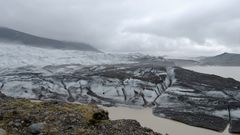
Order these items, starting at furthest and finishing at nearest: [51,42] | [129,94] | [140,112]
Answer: [51,42]
[129,94]
[140,112]

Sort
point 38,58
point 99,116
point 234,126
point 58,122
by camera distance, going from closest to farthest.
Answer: point 58,122, point 99,116, point 234,126, point 38,58

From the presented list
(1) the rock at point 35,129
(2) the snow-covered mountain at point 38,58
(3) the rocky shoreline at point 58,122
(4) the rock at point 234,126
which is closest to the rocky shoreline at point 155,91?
Answer: (4) the rock at point 234,126

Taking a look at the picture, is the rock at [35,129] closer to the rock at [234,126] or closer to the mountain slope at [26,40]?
the rock at [234,126]

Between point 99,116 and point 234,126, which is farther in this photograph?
point 234,126

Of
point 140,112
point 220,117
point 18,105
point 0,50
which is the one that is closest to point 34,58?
point 0,50

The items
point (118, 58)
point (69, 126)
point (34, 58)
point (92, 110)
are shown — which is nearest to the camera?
point (69, 126)

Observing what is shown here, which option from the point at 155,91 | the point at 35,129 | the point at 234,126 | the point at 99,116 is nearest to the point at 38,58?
the point at 155,91

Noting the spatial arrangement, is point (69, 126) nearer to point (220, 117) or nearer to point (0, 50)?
point (220, 117)

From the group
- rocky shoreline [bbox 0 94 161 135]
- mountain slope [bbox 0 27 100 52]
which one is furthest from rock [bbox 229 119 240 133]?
mountain slope [bbox 0 27 100 52]

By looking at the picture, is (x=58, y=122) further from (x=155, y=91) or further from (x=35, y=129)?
(x=155, y=91)

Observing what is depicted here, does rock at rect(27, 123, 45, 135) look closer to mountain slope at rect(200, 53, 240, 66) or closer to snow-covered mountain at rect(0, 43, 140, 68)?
snow-covered mountain at rect(0, 43, 140, 68)
